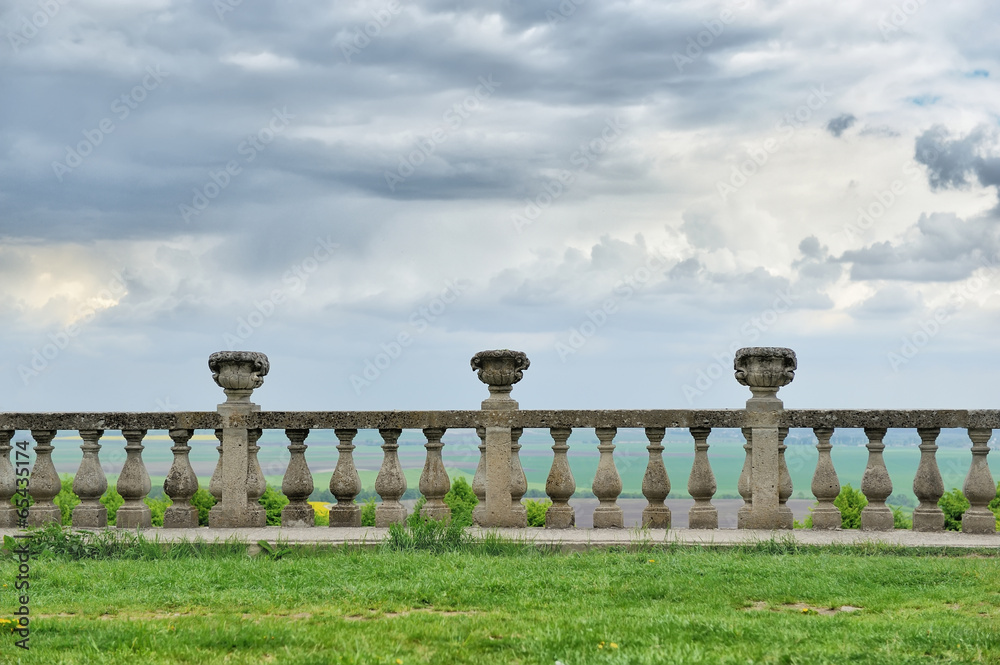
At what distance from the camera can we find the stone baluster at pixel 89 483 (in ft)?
37.4

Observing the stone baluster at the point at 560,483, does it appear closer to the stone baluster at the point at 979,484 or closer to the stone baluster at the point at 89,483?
the stone baluster at the point at 979,484

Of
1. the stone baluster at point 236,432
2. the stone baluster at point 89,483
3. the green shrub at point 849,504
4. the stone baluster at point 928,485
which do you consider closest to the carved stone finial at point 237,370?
the stone baluster at point 236,432

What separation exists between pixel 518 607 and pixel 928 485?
576cm

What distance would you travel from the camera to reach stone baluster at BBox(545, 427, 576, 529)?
34.9 feet

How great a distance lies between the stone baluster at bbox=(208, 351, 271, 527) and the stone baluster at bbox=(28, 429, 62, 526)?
2094 mm

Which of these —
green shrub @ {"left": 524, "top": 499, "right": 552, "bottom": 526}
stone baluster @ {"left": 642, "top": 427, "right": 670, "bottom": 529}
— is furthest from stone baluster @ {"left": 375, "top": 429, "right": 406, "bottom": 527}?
green shrub @ {"left": 524, "top": 499, "right": 552, "bottom": 526}

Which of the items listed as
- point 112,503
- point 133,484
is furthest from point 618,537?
point 112,503

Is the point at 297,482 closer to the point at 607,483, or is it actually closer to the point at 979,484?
the point at 607,483

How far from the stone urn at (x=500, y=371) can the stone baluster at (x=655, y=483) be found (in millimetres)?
1474

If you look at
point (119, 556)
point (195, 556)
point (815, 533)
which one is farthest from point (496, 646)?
point (815, 533)

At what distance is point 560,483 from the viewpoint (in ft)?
35.0

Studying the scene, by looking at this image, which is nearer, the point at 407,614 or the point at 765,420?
the point at 407,614

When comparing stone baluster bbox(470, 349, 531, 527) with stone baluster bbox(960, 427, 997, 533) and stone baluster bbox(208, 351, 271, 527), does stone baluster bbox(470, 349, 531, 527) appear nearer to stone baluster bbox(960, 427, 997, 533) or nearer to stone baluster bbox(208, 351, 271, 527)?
stone baluster bbox(208, 351, 271, 527)

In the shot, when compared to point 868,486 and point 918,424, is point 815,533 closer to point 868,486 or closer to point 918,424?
point 868,486
